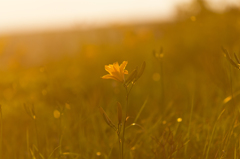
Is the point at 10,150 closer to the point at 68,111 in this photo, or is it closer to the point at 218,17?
the point at 68,111

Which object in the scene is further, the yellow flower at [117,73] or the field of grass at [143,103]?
the field of grass at [143,103]

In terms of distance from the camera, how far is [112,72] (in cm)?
97

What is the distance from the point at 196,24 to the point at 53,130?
3389 millimetres

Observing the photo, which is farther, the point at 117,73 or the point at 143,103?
the point at 143,103

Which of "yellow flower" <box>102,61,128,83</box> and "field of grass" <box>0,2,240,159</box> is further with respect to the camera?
"field of grass" <box>0,2,240,159</box>

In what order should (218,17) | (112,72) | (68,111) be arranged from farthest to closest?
(218,17) → (68,111) → (112,72)

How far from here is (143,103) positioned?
7.18 feet

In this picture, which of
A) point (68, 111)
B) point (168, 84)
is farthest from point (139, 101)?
point (68, 111)

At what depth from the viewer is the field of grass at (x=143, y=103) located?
1.31 meters

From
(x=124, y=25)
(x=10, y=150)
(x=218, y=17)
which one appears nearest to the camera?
(x=10, y=150)

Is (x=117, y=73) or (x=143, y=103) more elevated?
(x=117, y=73)

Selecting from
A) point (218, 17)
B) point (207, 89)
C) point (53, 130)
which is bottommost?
point (53, 130)

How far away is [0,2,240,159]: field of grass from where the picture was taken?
131cm

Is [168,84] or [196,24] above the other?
[196,24]
